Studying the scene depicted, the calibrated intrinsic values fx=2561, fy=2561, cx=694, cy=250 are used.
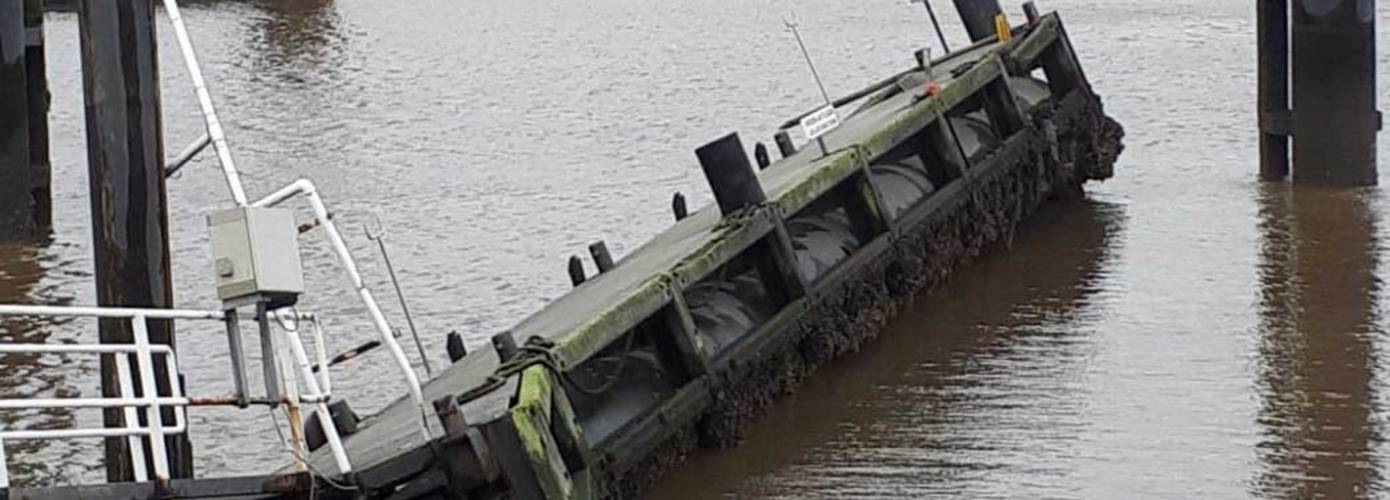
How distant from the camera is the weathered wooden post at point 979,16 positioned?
62.9 feet

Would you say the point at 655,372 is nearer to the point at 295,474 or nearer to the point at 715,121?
the point at 295,474

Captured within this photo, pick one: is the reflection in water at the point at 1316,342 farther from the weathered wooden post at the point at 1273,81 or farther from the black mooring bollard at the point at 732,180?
the black mooring bollard at the point at 732,180

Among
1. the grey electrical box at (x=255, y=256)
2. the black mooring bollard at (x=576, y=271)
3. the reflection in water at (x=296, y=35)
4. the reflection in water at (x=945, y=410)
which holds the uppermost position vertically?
the reflection in water at (x=296, y=35)

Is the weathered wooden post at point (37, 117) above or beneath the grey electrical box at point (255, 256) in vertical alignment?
above

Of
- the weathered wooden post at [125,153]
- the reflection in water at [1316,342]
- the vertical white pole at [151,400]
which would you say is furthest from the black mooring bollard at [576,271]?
the vertical white pole at [151,400]

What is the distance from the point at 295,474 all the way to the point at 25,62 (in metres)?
11.0

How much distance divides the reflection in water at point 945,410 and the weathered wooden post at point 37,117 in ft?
23.9

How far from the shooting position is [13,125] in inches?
715

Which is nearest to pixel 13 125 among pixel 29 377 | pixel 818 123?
pixel 29 377

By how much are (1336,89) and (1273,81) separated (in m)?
0.89

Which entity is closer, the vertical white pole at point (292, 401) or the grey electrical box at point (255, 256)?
the grey electrical box at point (255, 256)

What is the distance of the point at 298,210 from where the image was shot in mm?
19328

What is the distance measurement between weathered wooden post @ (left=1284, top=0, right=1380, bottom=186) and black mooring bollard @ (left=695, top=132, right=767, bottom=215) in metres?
7.16

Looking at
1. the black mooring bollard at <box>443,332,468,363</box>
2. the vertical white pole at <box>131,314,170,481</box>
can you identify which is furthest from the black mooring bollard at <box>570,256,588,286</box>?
the vertical white pole at <box>131,314,170,481</box>
